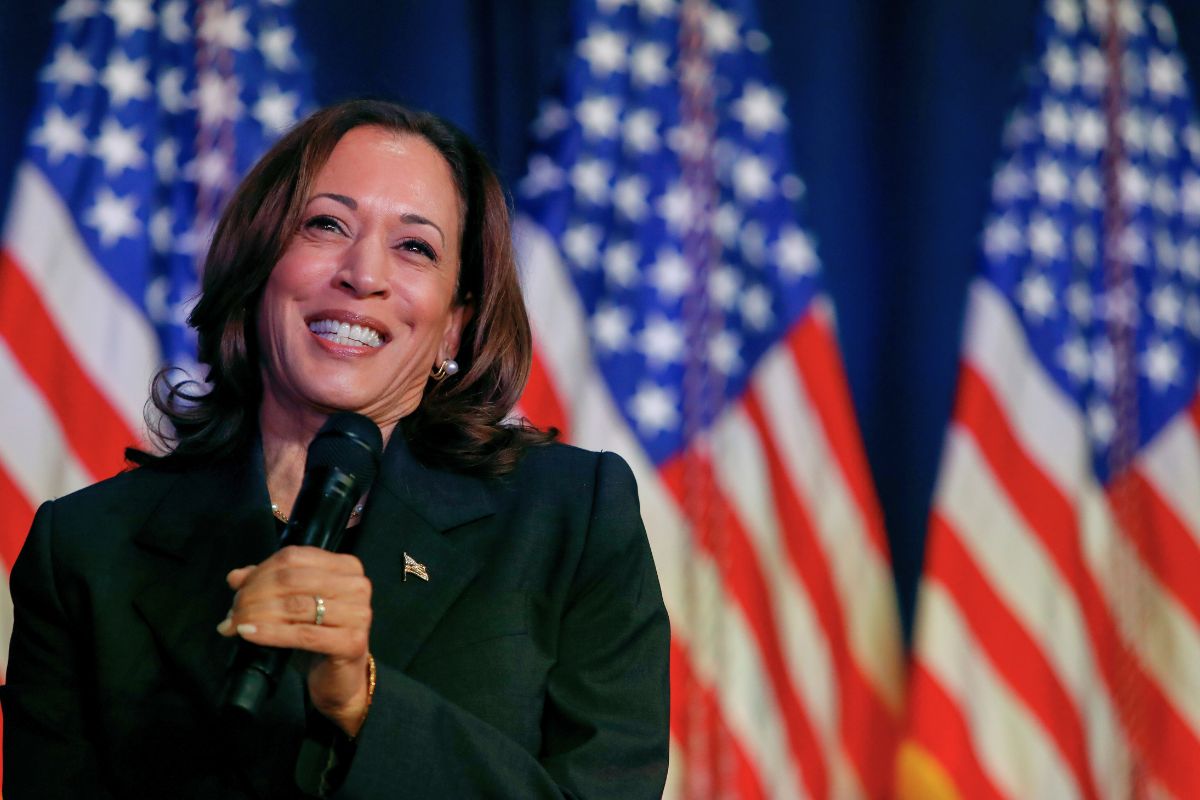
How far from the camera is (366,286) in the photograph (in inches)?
59.4

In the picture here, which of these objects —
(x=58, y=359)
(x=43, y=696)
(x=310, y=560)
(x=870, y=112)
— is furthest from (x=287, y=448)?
(x=870, y=112)

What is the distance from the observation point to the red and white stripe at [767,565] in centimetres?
291

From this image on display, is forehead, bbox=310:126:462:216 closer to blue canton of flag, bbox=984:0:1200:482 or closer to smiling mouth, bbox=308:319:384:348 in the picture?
smiling mouth, bbox=308:319:384:348

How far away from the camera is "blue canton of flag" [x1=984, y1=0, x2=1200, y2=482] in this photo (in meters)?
3.13

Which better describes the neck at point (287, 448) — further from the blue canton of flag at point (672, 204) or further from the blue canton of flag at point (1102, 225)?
the blue canton of flag at point (1102, 225)

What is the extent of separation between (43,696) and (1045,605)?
7.18 ft

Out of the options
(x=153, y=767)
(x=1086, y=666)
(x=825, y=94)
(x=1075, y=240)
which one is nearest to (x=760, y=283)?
(x=825, y=94)

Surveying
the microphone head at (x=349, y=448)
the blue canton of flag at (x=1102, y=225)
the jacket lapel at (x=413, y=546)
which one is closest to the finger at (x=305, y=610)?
the microphone head at (x=349, y=448)

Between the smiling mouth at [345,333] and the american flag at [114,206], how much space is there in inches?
55.2

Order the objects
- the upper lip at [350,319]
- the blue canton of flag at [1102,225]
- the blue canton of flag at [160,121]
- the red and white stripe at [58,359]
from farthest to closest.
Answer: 1. the blue canton of flag at [1102,225]
2. the blue canton of flag at [160,121]
3. the red and white stripe at [58,359]
4. the upper lip at [350,319]

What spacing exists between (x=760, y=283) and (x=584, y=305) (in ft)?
1.31

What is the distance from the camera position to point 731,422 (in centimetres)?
302

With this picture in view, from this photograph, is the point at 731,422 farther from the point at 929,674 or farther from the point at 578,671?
the point at 578,671

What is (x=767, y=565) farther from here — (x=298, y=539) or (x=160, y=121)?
(x=298, y=539)
